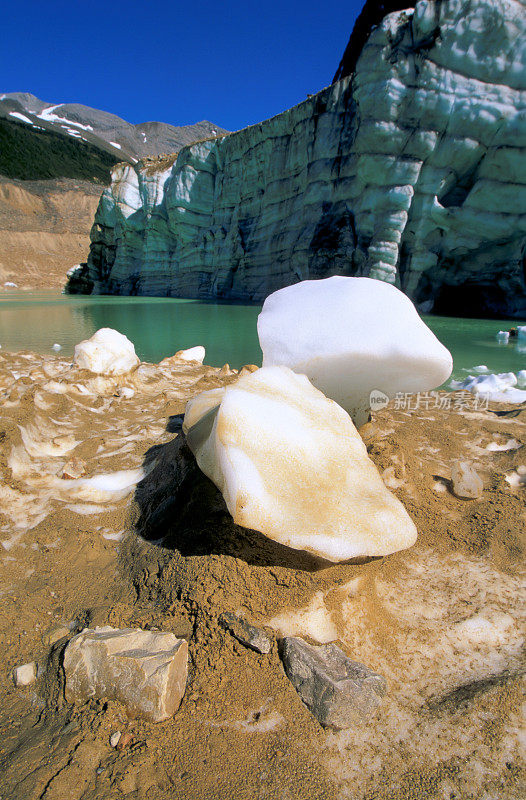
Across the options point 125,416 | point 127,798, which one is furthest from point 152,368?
point 127,798

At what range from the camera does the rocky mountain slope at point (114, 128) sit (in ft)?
253

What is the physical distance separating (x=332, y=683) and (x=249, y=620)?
0.98 feet

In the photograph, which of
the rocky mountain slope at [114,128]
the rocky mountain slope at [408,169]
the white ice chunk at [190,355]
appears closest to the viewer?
the white ice chunk at [190,355]

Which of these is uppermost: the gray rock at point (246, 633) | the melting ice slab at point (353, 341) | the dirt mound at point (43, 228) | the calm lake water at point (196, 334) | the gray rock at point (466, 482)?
the dirt mound at point (43, 228)

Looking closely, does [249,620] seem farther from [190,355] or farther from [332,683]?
[190,355]

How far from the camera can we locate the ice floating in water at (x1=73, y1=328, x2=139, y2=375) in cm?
411

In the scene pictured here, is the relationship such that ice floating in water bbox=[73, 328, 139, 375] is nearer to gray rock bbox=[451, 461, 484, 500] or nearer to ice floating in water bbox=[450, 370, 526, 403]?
gray rock bbox=[451, 461, 484, 500]

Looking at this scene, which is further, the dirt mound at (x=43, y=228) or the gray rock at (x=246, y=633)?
the dirt mound at (x=43, y=228)

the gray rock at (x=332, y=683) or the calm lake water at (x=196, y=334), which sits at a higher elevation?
the gray rock at (x=332, y=683)

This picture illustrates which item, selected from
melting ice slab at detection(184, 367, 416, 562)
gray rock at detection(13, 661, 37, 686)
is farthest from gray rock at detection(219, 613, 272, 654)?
gray rock at detection(13, 661, 37, 686)

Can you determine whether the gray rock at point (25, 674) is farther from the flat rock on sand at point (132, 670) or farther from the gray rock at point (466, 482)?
the gray rock at point (466, 482)

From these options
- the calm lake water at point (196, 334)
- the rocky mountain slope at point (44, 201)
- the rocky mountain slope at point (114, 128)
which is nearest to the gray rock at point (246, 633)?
the calm lake water at point (196, 334)

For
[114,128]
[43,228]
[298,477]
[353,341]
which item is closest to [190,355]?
[353,341]

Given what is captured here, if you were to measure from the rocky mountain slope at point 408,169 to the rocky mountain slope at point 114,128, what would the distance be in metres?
70.1
